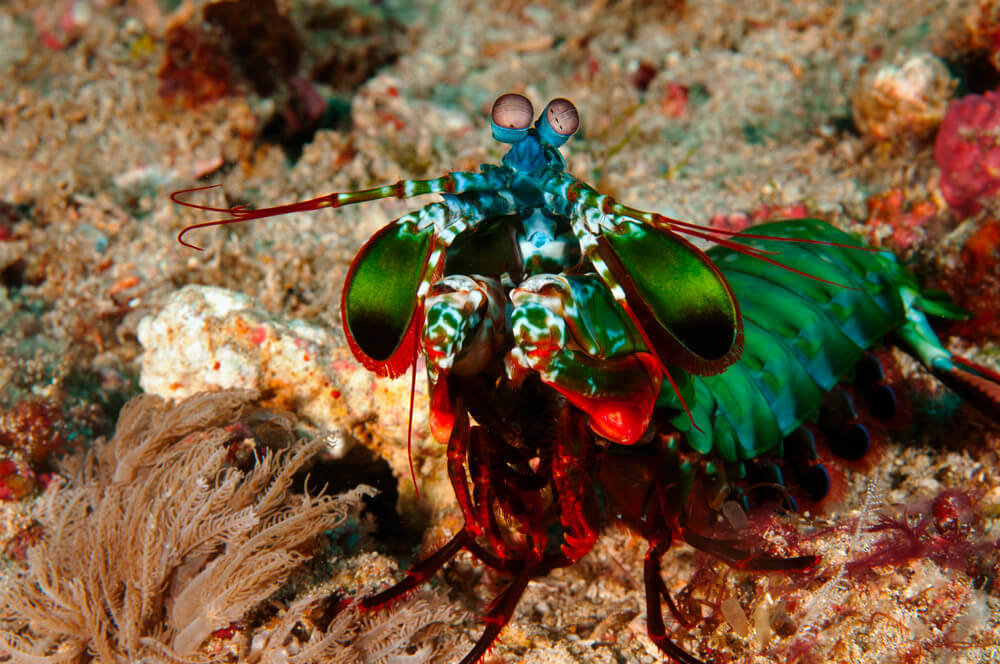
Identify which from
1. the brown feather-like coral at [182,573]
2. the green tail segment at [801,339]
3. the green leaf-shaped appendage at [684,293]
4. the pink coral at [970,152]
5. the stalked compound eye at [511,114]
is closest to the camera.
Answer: the green leaf-shaped appendage at [684,293]

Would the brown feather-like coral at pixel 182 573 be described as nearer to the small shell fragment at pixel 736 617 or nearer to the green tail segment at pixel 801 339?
the small shell fragment at pixel 736 617

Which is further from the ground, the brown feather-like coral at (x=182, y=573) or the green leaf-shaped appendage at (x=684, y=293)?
the green leaf-shaped appendage at (x=684, y=293)

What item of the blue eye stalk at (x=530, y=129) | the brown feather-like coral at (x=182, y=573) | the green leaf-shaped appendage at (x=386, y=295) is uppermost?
the blue eye stalk at (x=530, y=129)

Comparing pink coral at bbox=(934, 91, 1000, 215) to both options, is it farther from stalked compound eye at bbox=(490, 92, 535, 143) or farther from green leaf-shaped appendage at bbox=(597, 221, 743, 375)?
stalked compound eye at bbox=(490, 92, 535, 143)

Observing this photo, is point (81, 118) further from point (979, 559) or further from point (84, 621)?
point (979, 559)

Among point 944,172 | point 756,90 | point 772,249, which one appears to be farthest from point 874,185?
point 772,249

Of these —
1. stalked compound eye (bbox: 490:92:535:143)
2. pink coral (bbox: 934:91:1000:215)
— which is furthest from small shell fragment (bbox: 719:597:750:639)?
pink coral (bbox: 934:91:1000:215)

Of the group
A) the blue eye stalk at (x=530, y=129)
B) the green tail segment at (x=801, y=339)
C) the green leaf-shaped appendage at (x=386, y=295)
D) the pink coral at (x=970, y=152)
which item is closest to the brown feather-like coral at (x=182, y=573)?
the green leaf-shaped appendage at (x=386, y=295)
